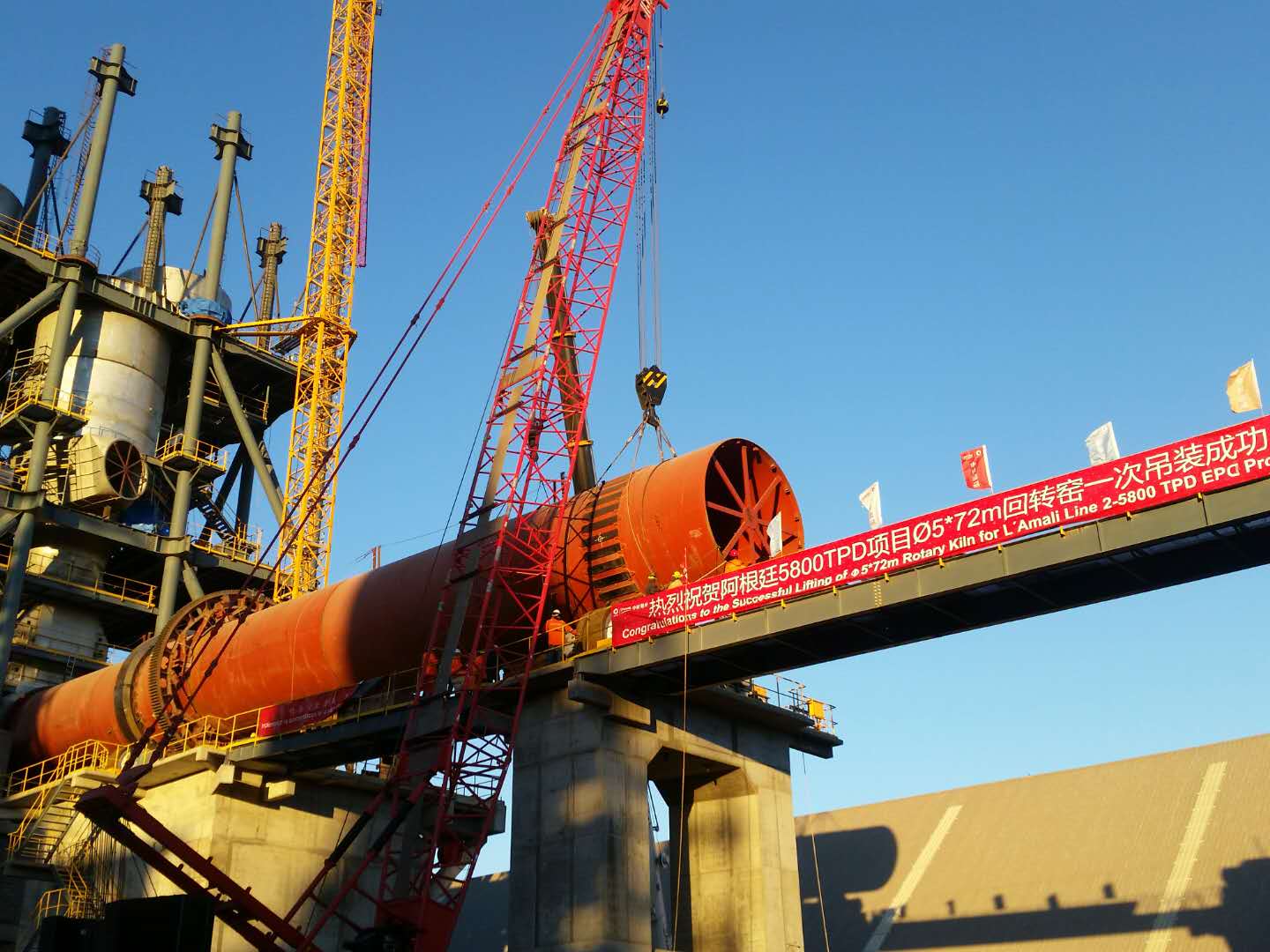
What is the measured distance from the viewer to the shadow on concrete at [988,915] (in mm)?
48500

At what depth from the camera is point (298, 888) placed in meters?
37.4

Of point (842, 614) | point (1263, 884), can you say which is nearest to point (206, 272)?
point (842, 614)

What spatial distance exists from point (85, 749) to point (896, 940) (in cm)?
3572

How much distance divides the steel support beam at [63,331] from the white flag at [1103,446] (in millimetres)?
40040

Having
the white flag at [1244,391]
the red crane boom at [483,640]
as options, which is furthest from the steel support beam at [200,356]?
the white flag at [1244,391]

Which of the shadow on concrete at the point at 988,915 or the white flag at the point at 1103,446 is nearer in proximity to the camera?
the white flag at the point at 1103,446

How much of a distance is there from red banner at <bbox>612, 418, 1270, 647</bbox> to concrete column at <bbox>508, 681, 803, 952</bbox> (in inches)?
118

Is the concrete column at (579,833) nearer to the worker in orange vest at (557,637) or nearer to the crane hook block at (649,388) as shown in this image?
the worker in orange vest at (557,637)

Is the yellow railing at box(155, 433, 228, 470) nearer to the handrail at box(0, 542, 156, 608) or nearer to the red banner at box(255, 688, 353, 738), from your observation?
the handrail at box(0, 542, 156, 608)

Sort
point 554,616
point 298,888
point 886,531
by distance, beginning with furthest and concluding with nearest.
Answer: point 298,888 → point 554,616 → point 886,531

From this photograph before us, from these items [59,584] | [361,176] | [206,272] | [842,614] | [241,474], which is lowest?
[842,614]

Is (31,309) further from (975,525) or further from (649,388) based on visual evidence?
(975,525)

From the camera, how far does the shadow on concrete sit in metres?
48.5

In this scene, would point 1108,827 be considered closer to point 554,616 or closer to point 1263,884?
point 1263,884
